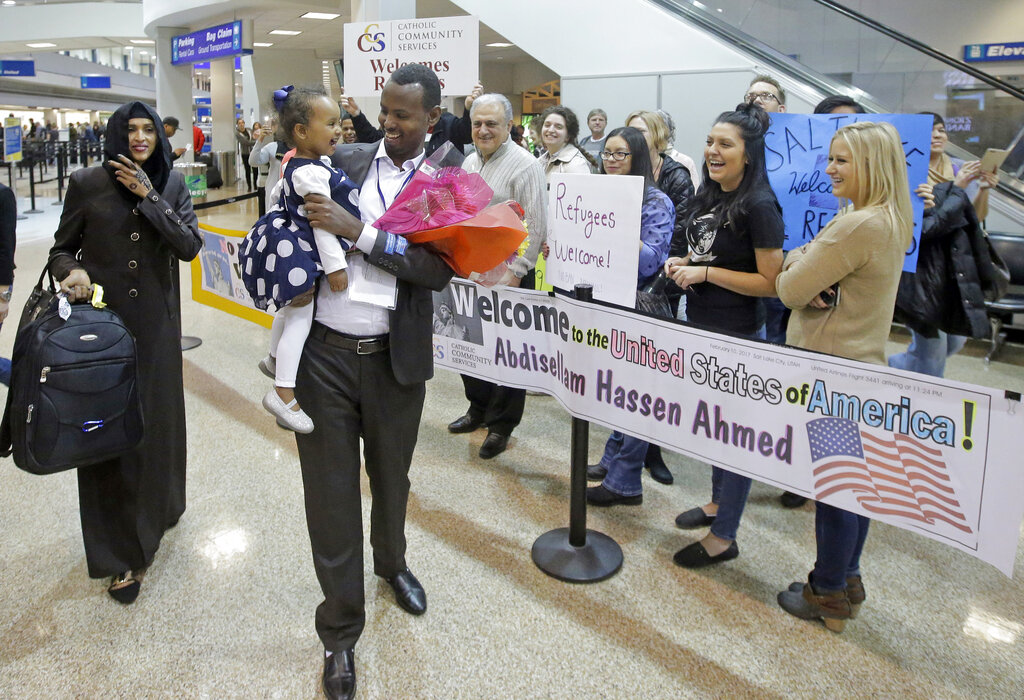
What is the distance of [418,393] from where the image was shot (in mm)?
2258

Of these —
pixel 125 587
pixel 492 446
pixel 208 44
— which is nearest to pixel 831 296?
pixel 492 446

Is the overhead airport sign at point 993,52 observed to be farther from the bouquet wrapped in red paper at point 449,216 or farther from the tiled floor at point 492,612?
the bouquet wrapped in red paper at point 449,216

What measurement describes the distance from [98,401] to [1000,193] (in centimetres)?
724

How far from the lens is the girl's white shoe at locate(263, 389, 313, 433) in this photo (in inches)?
77.2

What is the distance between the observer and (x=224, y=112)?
1947cm

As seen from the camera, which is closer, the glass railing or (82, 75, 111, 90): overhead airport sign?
the glass railing

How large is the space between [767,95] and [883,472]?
2.78 m

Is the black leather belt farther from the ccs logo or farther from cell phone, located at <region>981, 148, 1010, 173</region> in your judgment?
the ccs logo

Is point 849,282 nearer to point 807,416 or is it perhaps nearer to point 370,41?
point 807,416

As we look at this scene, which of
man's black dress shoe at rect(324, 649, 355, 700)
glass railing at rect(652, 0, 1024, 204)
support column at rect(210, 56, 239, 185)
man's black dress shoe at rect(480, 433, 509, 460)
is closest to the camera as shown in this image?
man's black dress shoe at rect(324, 649, 355, 700)

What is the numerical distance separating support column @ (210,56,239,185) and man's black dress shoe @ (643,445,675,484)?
1798cm

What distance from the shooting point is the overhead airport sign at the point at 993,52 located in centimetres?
970

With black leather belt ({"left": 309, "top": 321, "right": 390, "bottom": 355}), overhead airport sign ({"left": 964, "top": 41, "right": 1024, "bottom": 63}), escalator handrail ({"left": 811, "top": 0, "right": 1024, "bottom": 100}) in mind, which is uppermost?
overhead airport sign ({"left": 964, "top": 41, "right": 1024, "bottom": 63})

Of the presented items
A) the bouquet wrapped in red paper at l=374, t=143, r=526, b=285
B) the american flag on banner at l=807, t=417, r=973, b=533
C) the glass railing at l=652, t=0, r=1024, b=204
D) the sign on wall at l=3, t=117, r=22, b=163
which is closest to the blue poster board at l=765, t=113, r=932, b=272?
the american flag on banner at l=807, t=417, r=973, b=533
